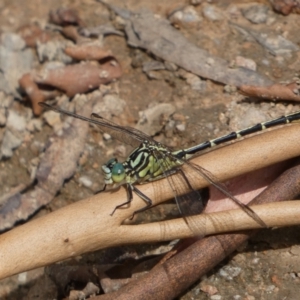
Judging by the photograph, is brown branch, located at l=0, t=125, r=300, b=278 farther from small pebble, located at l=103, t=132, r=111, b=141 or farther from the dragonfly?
small pebble, located at l=103, t=132, r=111, b=141

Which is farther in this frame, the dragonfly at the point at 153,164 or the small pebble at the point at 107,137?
the small pebble at the point at 107,137

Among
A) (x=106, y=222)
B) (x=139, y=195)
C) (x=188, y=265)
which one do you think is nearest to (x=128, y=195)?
(x=139, y=195)

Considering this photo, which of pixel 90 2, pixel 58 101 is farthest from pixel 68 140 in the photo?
pixel 90 2

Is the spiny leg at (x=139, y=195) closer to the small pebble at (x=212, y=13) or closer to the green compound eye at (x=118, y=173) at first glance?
the green compound eye at (x=118, y=173)

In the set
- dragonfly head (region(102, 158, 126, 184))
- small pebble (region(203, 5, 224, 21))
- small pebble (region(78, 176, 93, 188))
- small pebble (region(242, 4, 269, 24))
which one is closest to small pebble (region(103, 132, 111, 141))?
small pebble (region(78, 176, 93, 188))

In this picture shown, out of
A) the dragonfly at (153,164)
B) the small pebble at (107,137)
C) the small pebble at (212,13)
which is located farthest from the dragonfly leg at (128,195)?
the small pebble at (212,13)

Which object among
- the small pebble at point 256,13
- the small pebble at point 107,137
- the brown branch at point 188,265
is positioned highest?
the small pebble at point 256,13

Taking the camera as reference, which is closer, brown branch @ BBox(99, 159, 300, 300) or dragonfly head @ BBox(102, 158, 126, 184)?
brown branch @ BBox(99, 159, 300, 300)
